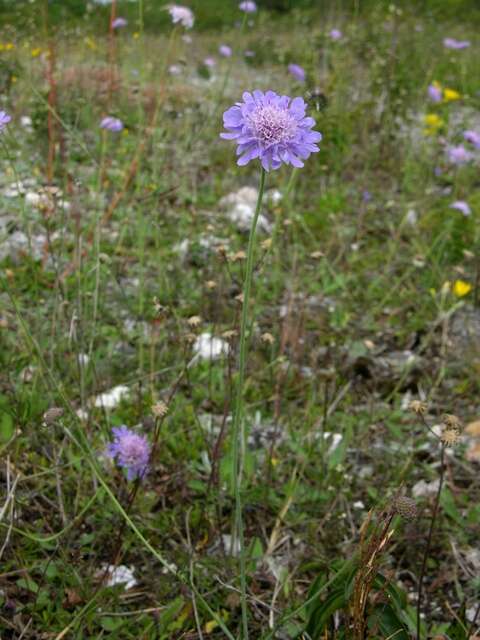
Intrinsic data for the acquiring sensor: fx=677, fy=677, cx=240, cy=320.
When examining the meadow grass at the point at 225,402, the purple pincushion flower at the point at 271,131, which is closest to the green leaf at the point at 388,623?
the meadow grass at the point at 225,402

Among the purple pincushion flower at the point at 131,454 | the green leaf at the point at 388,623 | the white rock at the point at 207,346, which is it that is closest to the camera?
the green leaf at the point at 388,623

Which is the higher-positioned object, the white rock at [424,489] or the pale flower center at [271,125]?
the pale flower center at [271,125]

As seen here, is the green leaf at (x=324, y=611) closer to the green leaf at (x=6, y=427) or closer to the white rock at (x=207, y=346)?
the green leaf at (x=6, y=427)

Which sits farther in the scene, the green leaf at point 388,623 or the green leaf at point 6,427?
the green leaf at point 6,427

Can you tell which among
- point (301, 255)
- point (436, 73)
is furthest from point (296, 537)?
point (436, 73)

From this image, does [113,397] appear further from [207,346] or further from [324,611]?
[324,611]

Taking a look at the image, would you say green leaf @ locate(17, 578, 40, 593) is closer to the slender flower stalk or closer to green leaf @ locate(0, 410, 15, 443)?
green leaf @ locate(0, 410, 15, 443)
